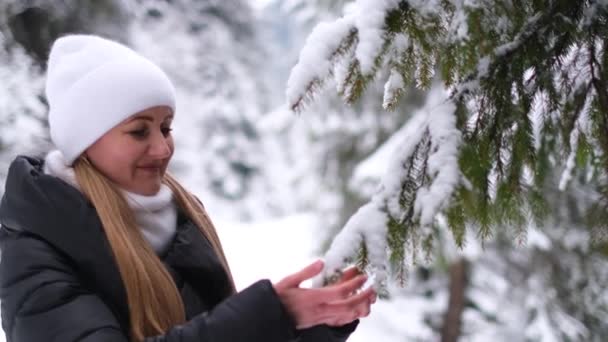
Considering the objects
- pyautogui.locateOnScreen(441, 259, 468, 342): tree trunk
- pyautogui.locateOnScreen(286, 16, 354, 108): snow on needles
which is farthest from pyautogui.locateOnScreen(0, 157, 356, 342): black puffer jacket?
pyautogui.locateOnScreen(441, 259, 468, 342): tree trunk

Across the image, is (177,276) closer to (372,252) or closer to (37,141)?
(372,252)

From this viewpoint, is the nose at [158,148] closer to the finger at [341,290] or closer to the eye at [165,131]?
the eye at [165,131]

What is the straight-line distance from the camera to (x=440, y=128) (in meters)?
1.36

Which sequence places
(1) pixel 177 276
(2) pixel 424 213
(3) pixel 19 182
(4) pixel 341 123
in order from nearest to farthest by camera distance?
(2) pixel 424 213 → (3) pixel 19 182 → (1) pixel 177 276 → (4) pixel 341 123

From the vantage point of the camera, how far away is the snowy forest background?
475 centimetres

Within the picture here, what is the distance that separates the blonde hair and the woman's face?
3 cm

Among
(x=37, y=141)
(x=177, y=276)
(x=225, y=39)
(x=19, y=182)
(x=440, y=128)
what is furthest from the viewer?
(x=225, y=39)

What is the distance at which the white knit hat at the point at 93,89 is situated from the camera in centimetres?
157

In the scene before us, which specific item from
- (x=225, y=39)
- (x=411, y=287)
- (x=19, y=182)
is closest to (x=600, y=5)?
(x=19, y=182)

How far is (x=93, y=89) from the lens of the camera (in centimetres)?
160

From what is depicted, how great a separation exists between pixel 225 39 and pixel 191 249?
1406 centimetres

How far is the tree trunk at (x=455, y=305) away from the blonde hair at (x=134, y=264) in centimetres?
591

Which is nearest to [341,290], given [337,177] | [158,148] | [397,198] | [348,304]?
[348,304]

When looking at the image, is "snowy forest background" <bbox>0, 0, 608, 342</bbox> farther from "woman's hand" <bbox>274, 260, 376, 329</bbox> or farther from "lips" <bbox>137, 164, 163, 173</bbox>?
"lips" <bbox>137, 164, 163, 173</bbox>
